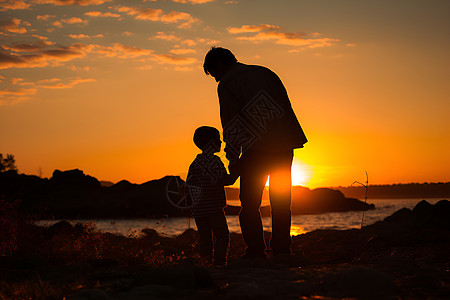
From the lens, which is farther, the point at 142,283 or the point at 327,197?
the point at 327,197

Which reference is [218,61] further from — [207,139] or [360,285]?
[360,285]

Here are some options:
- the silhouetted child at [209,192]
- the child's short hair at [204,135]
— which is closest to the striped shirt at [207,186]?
the silhouetted child at [209,192]

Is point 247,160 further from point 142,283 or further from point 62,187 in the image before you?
point 62,187

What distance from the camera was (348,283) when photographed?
2939mm

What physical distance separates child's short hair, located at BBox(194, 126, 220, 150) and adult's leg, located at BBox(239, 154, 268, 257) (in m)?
0.57

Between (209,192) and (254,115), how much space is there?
1.04 meters

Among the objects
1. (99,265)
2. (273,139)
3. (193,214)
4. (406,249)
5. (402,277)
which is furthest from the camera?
(406,249)

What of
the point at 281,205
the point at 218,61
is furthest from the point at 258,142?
the point at 218,61

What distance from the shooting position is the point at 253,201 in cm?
470

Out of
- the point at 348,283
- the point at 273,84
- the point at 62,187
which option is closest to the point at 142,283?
the point at 348,283

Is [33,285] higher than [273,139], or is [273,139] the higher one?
[273,139]

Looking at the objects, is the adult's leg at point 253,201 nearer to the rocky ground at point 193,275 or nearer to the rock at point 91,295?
the rocky ground at point 193,275

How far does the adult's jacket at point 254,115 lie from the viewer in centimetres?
468

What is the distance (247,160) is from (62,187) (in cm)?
8108
